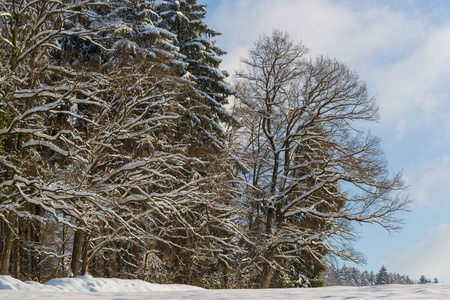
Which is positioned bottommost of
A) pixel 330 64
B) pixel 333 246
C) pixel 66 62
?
pixel 333 246

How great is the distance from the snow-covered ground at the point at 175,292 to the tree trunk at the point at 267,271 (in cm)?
1054

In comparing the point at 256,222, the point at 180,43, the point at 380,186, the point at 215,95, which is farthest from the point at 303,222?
the point at 180,43

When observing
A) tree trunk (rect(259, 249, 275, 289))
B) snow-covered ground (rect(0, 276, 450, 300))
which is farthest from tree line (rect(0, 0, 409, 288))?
snow-covered ground (rect(0, 276, 450, 300))

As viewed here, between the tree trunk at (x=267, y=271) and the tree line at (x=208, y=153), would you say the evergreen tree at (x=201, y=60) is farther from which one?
the tree trunk at (x=267, y=271)

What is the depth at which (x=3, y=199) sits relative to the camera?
33.8ft

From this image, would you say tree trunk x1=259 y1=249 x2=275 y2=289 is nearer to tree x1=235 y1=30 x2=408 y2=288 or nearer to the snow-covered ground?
tree x1=235 y1=30 x2=408 y2=288

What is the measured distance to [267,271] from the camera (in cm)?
2014

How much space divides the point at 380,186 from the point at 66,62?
571 inches

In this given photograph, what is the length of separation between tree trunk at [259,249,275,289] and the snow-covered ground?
1054 centimetres

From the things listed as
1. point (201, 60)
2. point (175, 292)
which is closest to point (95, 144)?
point (175, 292)

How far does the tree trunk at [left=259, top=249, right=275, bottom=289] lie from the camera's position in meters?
19.8

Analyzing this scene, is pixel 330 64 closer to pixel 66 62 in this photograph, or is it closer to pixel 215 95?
pixel 215 95

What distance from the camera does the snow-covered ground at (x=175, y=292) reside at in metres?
6.07

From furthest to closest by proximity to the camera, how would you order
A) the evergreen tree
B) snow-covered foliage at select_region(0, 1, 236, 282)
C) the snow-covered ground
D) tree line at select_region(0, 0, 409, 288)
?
1. the evergreen tree
2. tree line at select_region(0, 0, 409, 288)
3. snow-covered foliage at select_region(0, 1, 236, 282)
4. the snow-covered ground
